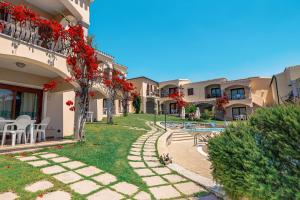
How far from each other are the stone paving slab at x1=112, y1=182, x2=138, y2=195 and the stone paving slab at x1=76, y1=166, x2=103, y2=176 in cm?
101

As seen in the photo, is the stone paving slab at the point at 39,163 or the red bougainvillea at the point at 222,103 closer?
the stone paving slab at the point at 39,163

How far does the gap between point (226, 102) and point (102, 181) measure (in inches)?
1267

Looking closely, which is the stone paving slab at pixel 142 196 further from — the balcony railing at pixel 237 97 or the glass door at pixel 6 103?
the balcony railing at pixel 237 97

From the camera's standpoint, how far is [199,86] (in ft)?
130

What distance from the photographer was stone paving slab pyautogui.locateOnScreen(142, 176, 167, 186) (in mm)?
4913

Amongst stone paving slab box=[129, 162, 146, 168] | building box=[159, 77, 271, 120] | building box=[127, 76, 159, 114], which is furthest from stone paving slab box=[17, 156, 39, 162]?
building box=[127, 76, 159, 114]

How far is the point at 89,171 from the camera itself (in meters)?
5.38

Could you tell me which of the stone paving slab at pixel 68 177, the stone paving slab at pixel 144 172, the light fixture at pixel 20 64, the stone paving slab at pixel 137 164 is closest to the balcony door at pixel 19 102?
the light fixture at pixel 20 64

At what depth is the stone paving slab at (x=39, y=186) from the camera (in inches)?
160

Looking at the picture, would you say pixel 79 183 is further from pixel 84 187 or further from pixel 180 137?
pixel 180 137

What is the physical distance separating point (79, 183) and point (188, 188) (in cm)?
269

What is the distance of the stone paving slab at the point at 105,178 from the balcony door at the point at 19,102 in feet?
24.6

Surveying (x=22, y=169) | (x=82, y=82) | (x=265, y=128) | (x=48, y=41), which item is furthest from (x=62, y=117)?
(x=265, y=128)

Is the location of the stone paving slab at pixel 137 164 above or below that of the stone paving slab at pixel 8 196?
below
